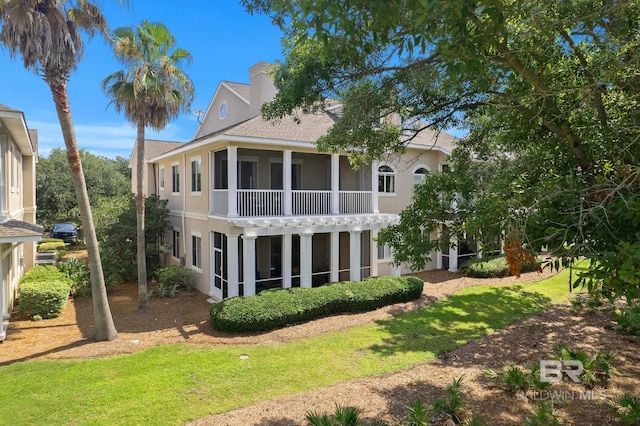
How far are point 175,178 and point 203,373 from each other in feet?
42.7

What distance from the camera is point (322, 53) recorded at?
4.06 meters

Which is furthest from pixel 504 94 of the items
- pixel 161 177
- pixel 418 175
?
pixel 161 177

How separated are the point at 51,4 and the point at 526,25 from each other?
10.5m

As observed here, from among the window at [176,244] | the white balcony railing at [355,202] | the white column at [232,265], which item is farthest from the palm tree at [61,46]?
the white balcony railing at [355,202]

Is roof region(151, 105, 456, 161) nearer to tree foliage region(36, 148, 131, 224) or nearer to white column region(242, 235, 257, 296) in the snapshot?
white column region(242, 235, 257, 296)

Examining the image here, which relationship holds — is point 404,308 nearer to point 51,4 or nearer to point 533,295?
point 533,295

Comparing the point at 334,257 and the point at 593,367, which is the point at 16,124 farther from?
the point at 593,367

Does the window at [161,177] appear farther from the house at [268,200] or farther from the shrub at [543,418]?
the shrub at [543,418]

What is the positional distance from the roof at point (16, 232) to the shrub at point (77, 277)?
5.08m

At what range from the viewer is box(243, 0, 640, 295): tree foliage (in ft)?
13.0

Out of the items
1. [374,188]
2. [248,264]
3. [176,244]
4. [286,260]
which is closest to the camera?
[248,264]

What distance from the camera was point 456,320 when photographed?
11492 millimetres

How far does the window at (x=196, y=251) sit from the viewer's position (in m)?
15.9

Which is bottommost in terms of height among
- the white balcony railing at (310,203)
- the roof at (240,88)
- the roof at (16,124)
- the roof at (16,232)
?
the roof at (16,232)
